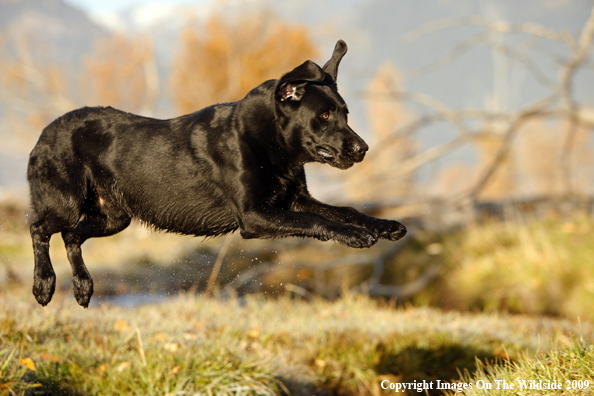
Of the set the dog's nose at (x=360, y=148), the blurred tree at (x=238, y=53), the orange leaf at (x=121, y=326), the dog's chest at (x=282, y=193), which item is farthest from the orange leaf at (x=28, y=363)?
the blurred tree at (x=238, y=53)

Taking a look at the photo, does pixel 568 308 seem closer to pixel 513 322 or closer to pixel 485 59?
pixel 513 322

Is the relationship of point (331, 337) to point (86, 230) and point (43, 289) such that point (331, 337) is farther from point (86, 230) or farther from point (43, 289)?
point (43, 289)

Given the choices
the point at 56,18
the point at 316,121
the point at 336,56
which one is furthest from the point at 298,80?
the point at 56,18

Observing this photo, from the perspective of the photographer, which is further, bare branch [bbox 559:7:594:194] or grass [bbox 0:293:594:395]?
bare branch [bbox 559:7:594:194]

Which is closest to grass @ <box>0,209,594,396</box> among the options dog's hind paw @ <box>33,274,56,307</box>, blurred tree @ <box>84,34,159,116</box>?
dog's hind paw @ <box>33,274,56,307</box>

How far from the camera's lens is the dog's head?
89.4 inches

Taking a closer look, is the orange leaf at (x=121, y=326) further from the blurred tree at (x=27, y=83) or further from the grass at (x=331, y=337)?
the blurred tree at (x=27, y=83)

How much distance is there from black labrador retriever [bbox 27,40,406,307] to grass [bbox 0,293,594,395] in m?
1.17

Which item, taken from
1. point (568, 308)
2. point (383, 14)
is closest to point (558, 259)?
point (568, 308)

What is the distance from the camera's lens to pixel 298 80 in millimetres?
2180

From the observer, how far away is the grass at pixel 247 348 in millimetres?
3191

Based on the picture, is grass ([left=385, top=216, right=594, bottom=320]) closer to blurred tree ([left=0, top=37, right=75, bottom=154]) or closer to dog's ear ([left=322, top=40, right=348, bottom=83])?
dog's ear ([left=322, top=40, right=348, bottom=83])

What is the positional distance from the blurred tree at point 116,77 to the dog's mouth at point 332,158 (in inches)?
680

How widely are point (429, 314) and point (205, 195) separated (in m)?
4.22
